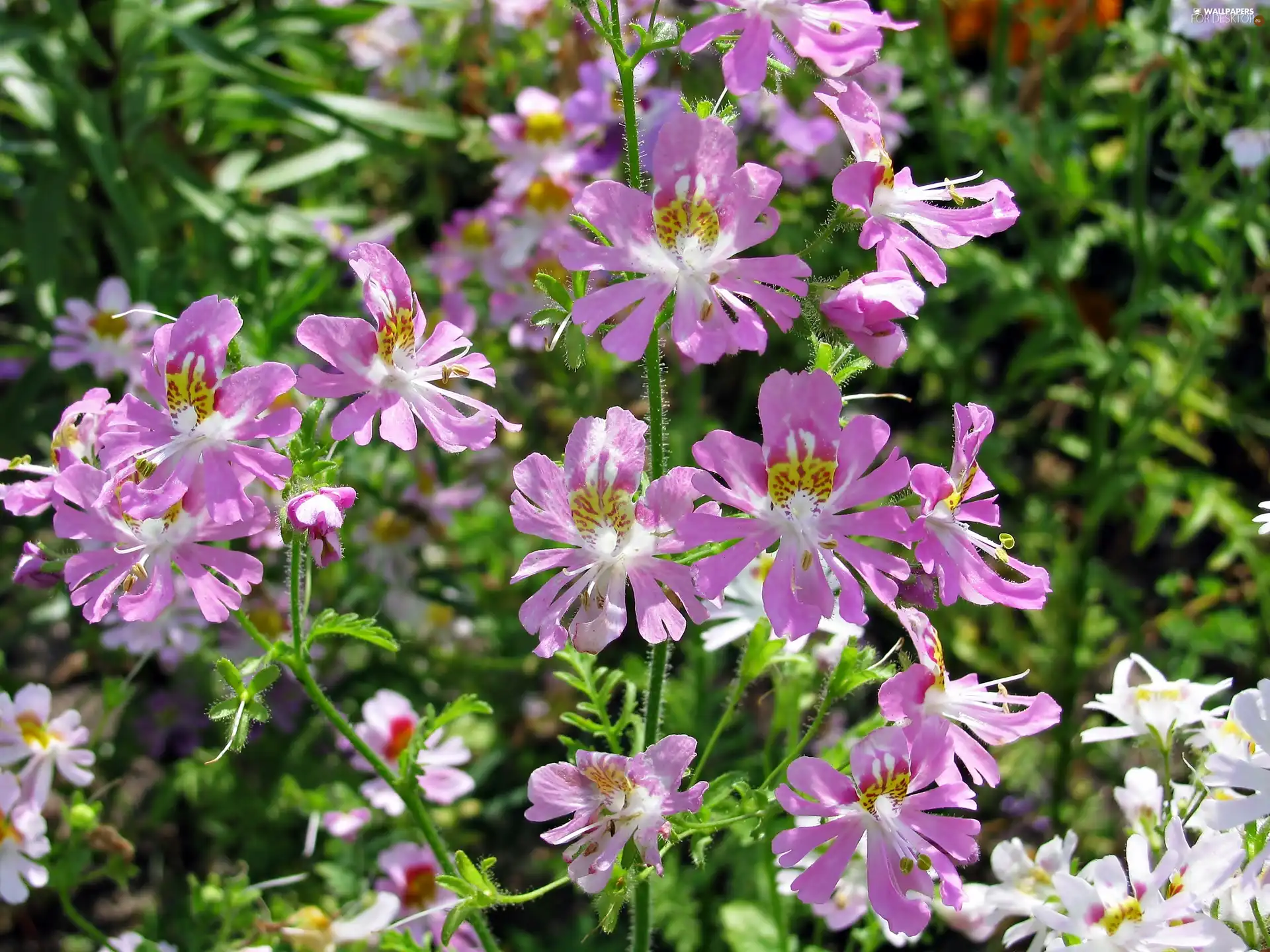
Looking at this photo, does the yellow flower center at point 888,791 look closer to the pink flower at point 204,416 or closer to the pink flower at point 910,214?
the pink flower at point 910,214

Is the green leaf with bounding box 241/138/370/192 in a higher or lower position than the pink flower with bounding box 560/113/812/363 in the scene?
lower

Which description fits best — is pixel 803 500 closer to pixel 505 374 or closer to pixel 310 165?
pixel 505 374

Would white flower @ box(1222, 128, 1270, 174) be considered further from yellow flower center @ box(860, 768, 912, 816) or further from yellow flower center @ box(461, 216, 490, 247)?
yellow flower center @ box(860, 768, 912, 816)

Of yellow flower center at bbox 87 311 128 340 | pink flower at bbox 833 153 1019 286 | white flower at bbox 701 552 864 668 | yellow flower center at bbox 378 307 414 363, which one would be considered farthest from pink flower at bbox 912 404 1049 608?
yellow flower center at bbox 87 311 128 340

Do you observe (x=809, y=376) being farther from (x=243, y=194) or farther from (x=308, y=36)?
(x=308, y=36)

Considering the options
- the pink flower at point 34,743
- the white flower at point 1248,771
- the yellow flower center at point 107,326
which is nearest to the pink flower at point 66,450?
the pink flower at point 34,743

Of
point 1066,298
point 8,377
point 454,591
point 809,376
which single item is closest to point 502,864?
point 454,591

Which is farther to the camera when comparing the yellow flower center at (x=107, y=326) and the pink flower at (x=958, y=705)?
the yellow flower center at (x=107, y=326)
